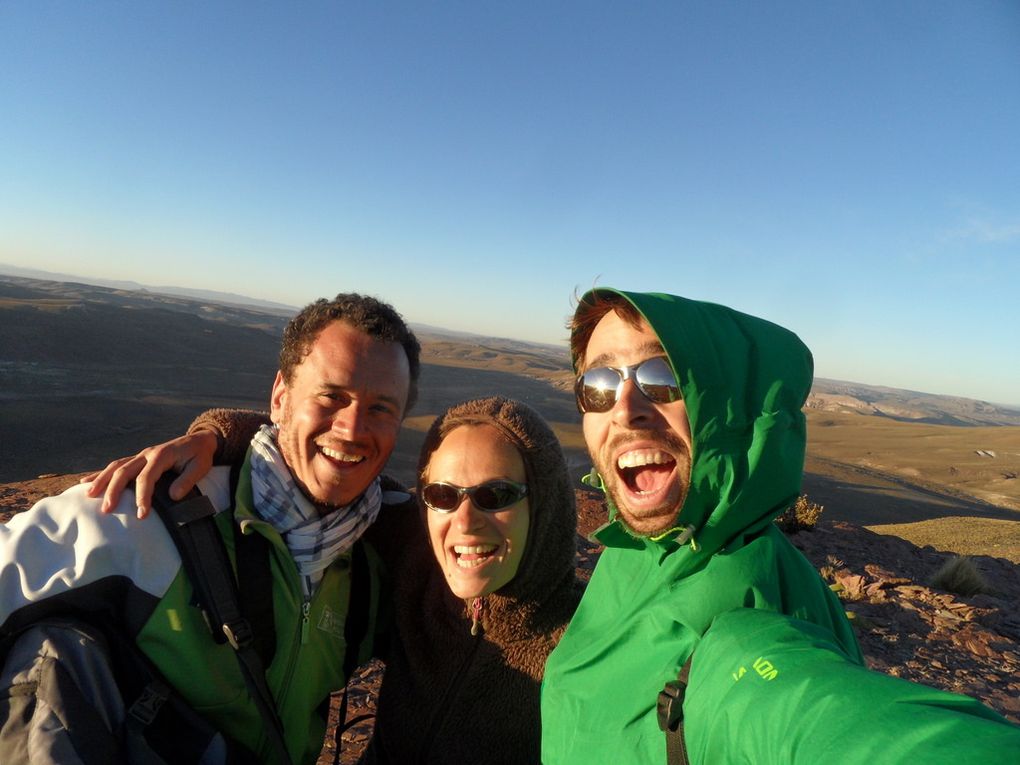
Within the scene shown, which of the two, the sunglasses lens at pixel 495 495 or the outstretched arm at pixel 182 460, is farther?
the sunglasses lens at pixel 495 495

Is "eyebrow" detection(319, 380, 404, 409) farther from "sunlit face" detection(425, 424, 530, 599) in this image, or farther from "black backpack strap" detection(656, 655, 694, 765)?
"black backpack strap" detection(656, 655, 694, 765)

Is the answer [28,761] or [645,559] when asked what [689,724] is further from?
[28,761]

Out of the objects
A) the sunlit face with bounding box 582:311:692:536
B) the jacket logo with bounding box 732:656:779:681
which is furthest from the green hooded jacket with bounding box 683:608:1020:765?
the sunlit face with bounding box 582:311:692:536

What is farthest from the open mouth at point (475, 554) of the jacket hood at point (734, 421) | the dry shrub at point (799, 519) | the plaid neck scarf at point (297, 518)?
the dry shrub at point (799, 519)

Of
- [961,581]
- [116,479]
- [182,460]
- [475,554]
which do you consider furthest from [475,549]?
[961,581]

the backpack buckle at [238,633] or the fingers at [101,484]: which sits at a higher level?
the fingers at [101,484]

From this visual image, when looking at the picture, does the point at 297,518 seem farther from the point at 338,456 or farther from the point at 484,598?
the point at 484,598

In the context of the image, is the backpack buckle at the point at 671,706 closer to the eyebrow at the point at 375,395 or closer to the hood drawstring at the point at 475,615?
the hood drawstring at the point at 475,615

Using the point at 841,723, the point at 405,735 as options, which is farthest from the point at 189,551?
the point at 841,723
